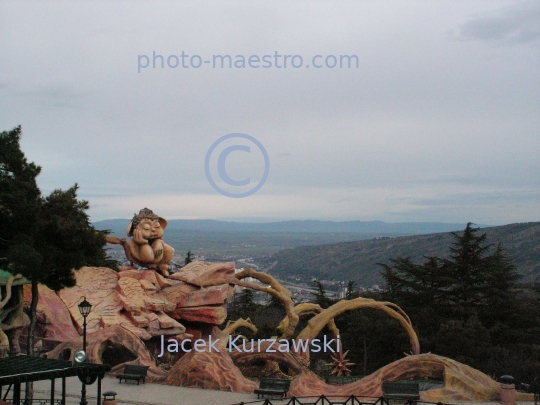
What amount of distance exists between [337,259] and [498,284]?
131ft

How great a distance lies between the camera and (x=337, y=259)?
6644 cm

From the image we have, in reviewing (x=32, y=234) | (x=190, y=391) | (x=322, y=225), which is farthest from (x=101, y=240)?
(x=322, y=225)

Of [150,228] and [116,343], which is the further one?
[150,228]

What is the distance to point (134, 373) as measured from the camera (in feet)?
46.4

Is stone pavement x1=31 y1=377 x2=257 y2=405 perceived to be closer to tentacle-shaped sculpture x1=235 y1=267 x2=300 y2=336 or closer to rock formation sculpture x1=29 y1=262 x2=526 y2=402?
rock formation sculpture x1=29 y1=262 x2=526 y2=402

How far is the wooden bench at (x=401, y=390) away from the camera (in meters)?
11.9

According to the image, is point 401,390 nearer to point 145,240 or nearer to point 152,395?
point 152,395

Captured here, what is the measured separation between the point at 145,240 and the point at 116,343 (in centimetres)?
346

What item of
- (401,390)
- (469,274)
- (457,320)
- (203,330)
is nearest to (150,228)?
(203,330)

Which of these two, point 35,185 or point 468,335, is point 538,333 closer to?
point 468,335

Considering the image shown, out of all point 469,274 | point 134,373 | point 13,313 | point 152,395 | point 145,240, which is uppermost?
point 145,240

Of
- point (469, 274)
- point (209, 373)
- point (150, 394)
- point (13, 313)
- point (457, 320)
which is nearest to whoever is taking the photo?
point (150, 394)

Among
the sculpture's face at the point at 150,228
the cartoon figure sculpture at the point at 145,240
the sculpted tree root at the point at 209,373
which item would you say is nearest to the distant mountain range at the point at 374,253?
the cartoon figure sculpture at the point at 145,240

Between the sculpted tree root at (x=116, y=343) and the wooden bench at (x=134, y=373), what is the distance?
29cm
